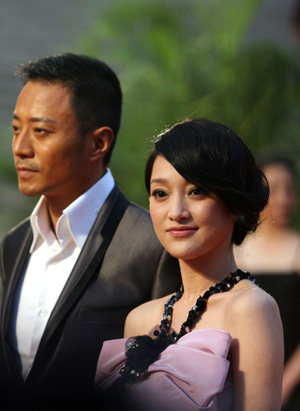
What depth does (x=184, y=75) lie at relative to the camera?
25.9 feet

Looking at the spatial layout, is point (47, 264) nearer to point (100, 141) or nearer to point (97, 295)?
point (97, 295)

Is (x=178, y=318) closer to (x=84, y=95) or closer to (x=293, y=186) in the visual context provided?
(x=84, y=95)

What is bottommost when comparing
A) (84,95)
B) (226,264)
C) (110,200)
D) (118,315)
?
(118,315)

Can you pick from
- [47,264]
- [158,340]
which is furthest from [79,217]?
[158,340]

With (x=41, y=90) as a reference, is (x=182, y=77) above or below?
above

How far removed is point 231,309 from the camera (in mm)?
1996

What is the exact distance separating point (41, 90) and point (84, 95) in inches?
6.9

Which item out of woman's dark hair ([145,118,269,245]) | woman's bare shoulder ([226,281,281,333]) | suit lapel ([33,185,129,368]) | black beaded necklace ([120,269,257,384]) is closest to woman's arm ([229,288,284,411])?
woman's bare shoulder ([226,281,281,333])

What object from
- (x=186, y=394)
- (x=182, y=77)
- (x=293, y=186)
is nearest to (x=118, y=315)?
(x=186, y=394)

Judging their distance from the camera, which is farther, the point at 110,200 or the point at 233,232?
the point at 110,200

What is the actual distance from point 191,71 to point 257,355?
6287 mm

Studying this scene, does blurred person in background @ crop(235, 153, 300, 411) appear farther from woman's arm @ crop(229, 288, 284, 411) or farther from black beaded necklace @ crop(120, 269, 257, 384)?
woman's arm @ crop(229, 288, 284, 411)

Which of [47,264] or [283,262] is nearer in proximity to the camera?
[47,264]

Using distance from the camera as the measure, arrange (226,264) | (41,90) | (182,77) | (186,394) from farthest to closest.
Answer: (182,77), (41,90), (226,264), (186,394)
